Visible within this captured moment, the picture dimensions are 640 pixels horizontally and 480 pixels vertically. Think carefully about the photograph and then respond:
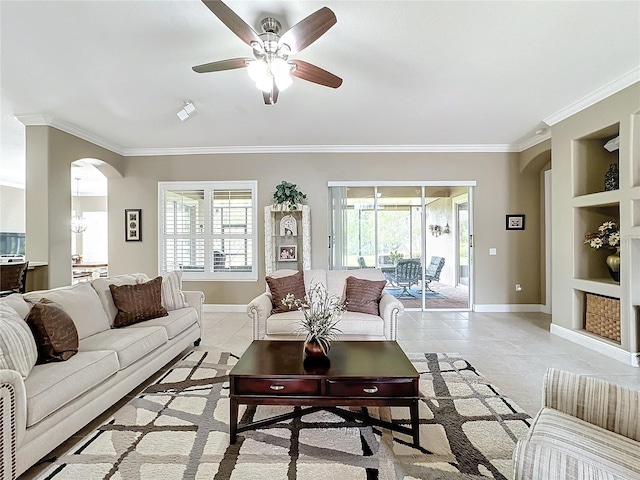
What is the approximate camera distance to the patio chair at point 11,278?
3.41m

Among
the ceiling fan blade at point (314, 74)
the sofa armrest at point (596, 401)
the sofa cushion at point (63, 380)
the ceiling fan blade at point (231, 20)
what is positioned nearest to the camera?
the sofa armrest at point (596, 401)

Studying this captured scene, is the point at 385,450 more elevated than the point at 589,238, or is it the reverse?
the point at 589,238

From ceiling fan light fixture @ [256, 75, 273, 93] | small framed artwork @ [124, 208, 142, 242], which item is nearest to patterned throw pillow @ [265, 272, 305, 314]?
ceiling fan light fixture @ [256, 75, 273, 93]

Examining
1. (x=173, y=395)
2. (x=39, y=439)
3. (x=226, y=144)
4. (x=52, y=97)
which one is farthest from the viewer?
(x=226, y=144)

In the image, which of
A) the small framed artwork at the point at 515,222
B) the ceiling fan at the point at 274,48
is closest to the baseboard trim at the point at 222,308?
the ceiling fan at the point at 274,48

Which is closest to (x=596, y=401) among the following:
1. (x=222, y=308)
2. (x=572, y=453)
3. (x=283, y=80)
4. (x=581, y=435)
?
(x=581, y=435)

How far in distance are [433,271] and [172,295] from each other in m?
4.40

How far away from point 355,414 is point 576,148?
167 inches

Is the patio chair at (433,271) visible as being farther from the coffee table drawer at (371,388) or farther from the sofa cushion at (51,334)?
the sofa cushion at (51,334)

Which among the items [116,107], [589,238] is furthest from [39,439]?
[589,238]

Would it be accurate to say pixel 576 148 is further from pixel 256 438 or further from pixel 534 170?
pixel 256 438

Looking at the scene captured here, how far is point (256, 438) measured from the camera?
201 cm

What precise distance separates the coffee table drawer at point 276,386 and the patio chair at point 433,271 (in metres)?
4.38

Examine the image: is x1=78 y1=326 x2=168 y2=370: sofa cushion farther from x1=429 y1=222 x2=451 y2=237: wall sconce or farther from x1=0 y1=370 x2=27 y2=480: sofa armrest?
x1=429 y1=222 x2=451 y2=237: wall sconce
